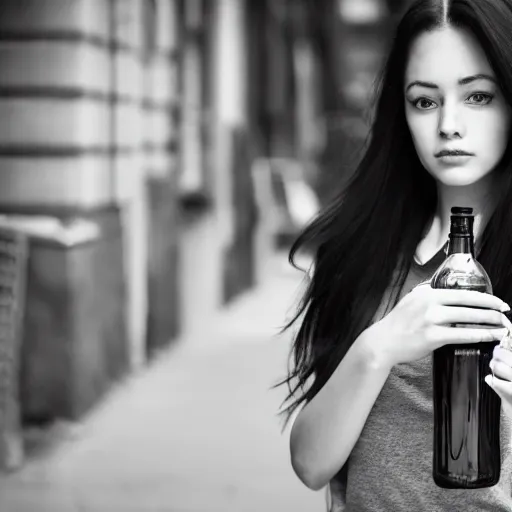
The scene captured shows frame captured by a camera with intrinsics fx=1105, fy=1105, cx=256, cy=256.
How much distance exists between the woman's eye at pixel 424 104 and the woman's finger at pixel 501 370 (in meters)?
0.40

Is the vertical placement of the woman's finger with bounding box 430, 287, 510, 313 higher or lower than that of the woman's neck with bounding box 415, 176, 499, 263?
lower

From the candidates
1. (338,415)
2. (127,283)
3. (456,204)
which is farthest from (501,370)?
(127,283)

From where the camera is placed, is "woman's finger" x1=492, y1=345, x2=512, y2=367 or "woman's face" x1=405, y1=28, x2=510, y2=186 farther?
"woman's face" x1=405, y1=28, x2=510, y2=186

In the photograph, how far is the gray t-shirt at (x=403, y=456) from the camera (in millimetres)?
1662

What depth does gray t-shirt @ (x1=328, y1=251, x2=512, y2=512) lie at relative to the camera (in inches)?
65.4

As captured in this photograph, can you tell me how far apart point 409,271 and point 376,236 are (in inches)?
3.7

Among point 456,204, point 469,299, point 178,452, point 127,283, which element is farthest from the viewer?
point 127,283

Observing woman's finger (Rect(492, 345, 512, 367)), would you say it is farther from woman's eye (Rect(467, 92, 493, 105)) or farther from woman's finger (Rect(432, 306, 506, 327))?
woman's eye (Rect(467, 92, 493, 105))

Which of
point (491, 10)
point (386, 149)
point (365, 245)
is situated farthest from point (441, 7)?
point (365, 245)

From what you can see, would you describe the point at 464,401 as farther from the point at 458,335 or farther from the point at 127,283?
the point at 127,283

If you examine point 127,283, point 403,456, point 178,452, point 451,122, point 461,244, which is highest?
point 451,122

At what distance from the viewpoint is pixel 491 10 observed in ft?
5.38

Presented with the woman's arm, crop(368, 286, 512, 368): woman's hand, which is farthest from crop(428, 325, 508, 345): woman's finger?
the woman's arm

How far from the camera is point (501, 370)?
1504mm
